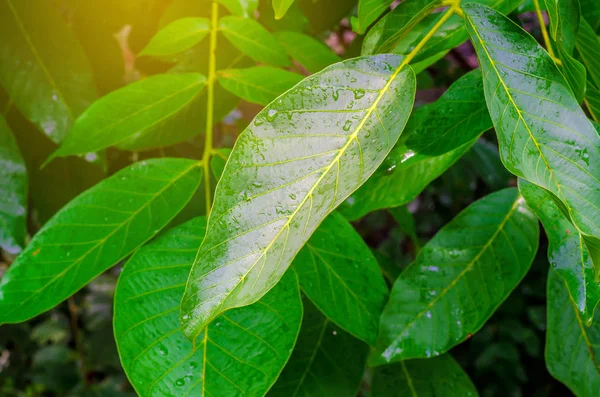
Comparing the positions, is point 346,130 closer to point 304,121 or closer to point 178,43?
point 304,121

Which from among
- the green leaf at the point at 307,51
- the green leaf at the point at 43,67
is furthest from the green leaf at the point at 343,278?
the green leaf at the point at 43,67

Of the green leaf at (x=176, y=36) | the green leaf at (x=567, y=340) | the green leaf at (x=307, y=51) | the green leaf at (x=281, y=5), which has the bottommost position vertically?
the green leaf at (x=567, y=340)

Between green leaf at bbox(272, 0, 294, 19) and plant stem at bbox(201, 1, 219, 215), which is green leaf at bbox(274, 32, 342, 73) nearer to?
plant stem at bbox(201, 1, 219, 215)

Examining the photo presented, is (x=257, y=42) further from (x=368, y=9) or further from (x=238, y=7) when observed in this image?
(x=368, y=9)

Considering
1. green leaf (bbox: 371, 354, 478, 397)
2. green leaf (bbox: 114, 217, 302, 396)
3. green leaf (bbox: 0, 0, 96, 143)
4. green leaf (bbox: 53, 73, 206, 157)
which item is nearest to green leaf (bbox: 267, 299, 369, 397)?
green leaf (bbox: 371, 354, 478, 397)

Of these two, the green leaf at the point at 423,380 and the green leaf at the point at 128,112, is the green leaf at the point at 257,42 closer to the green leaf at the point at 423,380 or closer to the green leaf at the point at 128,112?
the green leaf at the point at 128,112

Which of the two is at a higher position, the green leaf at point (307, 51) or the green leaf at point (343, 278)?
the green leaf at point (307, 51)
